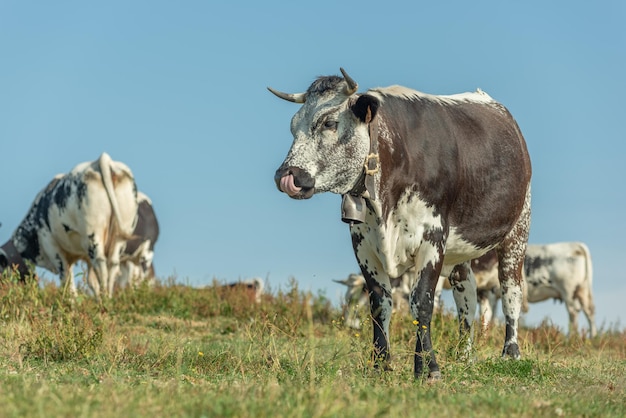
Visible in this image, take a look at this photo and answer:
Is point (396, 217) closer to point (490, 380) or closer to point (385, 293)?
point (385, 293)

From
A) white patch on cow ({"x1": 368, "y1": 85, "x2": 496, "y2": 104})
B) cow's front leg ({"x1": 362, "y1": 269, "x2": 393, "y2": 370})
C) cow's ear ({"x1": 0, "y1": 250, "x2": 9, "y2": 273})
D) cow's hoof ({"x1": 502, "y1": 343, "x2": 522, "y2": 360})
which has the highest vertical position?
white patch on cow ({"x1": 368, "y1": 85, "x2": 496, "y2": 104})

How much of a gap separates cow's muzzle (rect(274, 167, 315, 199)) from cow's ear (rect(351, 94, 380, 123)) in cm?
74

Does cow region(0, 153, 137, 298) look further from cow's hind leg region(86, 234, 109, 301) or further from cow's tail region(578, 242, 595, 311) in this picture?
cow's tail region(578, 242, 595, 311)

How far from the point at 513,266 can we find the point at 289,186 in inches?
160

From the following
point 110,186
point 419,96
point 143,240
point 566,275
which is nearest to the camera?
point 419,96

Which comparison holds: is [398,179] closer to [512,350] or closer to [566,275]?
[512,350]

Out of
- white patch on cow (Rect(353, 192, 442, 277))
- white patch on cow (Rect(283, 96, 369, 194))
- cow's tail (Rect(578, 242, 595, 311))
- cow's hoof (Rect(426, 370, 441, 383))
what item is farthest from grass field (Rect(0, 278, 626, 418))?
cow's tail (Rect(578, 242, 595, 311))

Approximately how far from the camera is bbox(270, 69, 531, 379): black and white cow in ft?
27.4

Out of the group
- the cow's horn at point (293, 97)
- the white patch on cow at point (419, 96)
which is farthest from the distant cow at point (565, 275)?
the cow's horn at point (293, 97)

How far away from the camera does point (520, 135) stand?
11.2 m

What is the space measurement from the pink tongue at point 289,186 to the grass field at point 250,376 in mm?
1230

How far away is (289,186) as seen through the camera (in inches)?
318

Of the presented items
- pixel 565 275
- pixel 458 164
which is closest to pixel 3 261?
pixel 565 275

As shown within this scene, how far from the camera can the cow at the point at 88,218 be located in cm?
1738
